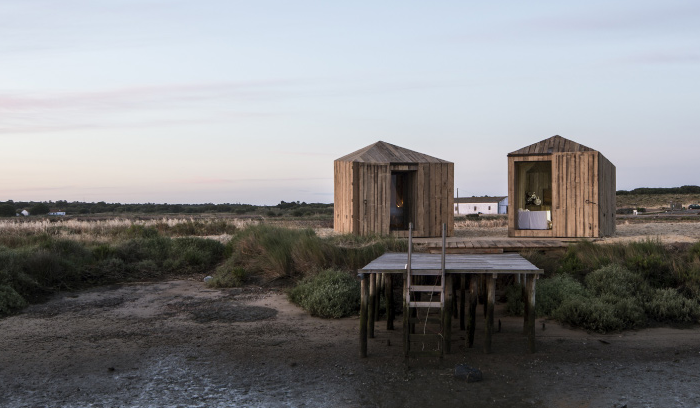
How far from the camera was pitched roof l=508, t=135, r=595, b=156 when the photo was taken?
15156 millimetres

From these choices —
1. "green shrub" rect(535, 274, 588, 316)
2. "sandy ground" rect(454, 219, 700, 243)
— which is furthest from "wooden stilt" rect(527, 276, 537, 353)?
"sandy ground" rect(454, 219, 700, 243)

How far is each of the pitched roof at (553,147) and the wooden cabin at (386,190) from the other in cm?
182

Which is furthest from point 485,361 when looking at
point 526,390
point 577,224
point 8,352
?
point 577,224

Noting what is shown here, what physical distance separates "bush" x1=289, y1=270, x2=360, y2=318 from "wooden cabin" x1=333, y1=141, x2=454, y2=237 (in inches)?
153

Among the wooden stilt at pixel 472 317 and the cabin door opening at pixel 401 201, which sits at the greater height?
the cabin door opening at pixel 401 201

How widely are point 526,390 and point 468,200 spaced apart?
59.7 meters

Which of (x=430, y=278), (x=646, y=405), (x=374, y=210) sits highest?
(x=374, y=210)

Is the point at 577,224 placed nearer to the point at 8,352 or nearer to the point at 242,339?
the point at 242,339

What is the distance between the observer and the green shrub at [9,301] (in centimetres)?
1093

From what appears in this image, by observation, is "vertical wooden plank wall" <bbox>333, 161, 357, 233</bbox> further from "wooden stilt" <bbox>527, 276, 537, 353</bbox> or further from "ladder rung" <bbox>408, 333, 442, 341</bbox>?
"wooden stilt" <bbox>527, 276, 537, 353</bbox>

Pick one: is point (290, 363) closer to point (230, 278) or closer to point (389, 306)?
point (389, 306)

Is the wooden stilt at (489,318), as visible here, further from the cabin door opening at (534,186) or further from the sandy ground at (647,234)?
the cabin door opening at (534,186)

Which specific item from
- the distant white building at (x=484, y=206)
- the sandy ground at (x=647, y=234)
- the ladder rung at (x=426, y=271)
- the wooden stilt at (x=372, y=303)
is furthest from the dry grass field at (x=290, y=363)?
the distant white building at (x=484, y=206)

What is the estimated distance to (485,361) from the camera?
27.2ft
